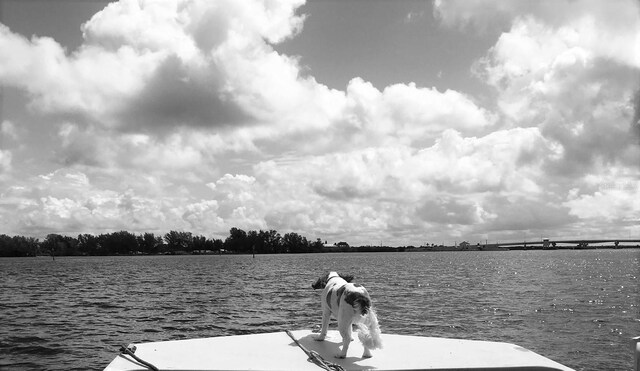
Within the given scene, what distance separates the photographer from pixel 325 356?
952cm

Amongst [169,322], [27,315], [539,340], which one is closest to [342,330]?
[539,340]

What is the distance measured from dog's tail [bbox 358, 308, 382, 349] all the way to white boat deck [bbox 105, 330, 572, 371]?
0.25m

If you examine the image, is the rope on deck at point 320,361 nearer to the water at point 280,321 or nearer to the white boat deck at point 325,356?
the white boat deck at point 325,356

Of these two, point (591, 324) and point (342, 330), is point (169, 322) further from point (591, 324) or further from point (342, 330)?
point (591, 324)

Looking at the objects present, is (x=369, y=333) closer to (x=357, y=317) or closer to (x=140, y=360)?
(x=357, y=317)

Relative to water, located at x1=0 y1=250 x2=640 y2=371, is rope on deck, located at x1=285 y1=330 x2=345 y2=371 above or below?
above

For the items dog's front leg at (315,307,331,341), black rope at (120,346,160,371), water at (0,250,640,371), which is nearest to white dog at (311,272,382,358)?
dog's front leg at (315,307,331,341)

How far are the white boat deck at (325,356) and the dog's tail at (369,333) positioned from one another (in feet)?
0.82

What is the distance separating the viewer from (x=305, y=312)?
1164 inches

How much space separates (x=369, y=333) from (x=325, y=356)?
975 millimetres

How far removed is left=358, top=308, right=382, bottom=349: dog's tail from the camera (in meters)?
9.20

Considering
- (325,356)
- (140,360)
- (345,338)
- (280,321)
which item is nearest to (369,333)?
(345,338)

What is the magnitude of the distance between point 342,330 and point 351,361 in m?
0.58

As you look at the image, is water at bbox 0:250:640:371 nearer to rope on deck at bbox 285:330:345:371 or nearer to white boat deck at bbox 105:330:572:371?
white boat deck at bbox 105:330:572:371
